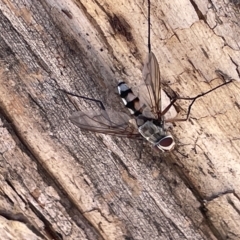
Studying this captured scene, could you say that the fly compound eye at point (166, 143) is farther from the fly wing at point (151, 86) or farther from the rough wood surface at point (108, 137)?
the fly wing at point (151, 86)

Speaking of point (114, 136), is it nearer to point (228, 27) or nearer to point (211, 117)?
point (211, 117)

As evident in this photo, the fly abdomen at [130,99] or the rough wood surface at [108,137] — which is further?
the fly abdomen at [130,99]

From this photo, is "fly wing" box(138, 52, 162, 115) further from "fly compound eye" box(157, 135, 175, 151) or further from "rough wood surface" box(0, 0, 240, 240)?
"fly compound eye" box(157, 135, 175, 151)

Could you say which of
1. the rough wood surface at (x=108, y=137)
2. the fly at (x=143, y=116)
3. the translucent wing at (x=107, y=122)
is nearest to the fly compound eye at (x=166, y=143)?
the fly at (x=143, y=116)

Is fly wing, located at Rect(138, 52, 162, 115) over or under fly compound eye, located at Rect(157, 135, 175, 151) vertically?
over

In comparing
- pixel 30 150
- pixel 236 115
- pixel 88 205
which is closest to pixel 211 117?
Result: pixel 236 115

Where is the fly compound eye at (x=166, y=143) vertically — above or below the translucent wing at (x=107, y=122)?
below

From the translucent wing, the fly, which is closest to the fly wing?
the fly

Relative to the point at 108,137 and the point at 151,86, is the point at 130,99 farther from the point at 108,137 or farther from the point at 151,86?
the point at 108,137
